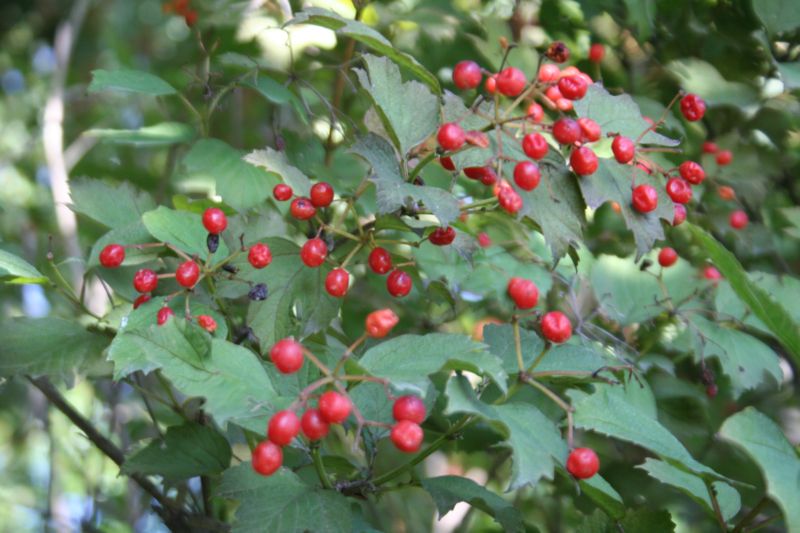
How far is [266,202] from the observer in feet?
5.87

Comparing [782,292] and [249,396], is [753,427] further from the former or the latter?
[782,292]

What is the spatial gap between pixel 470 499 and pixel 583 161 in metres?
0.54

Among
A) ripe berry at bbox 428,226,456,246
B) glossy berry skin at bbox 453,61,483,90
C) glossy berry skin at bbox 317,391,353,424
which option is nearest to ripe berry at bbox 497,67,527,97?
glossy berry skin at bbox 453,61,483,90

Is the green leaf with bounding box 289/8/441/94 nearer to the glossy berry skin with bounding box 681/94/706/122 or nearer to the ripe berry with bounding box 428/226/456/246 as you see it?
the ripe berry with bounding box 428/226/456/246

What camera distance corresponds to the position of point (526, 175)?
47.6 inches

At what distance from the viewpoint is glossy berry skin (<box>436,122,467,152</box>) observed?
1.18m

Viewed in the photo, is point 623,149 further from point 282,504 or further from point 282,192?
point 282,504

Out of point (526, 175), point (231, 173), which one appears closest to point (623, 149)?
point (526, 175)

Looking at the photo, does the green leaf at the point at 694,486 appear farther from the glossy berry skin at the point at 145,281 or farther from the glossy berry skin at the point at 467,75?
the glossy berry skin at the point at 145,281

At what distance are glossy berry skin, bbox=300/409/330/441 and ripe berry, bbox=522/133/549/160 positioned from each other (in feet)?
1.61

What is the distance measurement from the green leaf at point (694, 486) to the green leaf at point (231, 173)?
2.87 feet

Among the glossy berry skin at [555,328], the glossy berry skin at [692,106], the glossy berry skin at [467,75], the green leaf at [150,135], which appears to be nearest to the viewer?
the glossy berry skin at [555,328]

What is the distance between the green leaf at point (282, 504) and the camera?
46.8 inches

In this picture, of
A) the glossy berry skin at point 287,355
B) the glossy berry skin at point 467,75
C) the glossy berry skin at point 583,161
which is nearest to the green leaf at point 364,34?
the glossy berry skin at point 467,75
